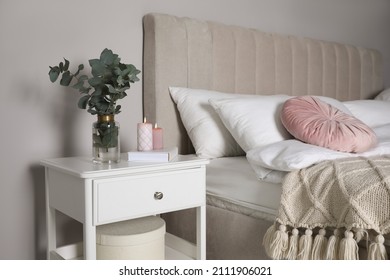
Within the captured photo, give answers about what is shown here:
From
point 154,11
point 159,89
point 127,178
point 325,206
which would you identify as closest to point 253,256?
point 325,206

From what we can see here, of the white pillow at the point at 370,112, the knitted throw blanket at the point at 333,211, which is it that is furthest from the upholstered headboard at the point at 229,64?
the knitted throw blanket at the point at 333,211

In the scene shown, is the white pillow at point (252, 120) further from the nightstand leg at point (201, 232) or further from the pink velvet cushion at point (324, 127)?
the nightstand leg at point (201, 232)

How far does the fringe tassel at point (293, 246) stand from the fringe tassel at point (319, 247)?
0.05 meters

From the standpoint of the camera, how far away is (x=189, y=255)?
1804 mm

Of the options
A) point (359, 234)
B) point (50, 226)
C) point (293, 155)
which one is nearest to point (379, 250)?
point (359, 234)

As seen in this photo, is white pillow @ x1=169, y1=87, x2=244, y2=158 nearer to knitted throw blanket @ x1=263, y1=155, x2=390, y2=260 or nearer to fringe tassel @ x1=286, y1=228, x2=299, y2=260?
knitted throw blanket @ x1=263, y1=155, x2=390, y2=260

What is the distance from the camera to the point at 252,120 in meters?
1.86

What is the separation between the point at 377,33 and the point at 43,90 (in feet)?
9.35

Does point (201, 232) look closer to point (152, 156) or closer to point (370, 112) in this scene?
point (152, 156)

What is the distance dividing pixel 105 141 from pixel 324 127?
2.75 feet

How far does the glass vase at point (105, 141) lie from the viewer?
59.9 inches

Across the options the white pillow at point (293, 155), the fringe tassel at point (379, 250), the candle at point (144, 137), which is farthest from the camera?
the candle at point (144, 137)

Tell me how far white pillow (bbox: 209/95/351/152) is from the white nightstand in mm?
299

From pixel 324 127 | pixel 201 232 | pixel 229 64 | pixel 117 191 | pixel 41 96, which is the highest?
pixel 229 64
